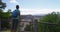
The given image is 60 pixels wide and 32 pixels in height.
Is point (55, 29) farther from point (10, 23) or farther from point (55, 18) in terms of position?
point (10, 23)

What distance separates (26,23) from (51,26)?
170 centimetres

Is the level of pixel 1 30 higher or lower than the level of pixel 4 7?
lower

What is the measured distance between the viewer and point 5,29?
35.7ft

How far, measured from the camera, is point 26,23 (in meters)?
10.6

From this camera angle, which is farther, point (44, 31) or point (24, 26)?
point (24, 26)

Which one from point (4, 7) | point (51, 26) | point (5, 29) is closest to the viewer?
point (51, 26)

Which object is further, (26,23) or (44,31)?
(26,23)

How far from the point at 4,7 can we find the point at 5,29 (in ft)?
43.3

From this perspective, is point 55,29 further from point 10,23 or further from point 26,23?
point 10,23

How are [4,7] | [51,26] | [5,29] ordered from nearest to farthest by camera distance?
[51,26], [5,29], [4,7]

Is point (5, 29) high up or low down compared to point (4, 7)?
down

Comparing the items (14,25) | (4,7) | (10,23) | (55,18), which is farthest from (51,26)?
(4,7)

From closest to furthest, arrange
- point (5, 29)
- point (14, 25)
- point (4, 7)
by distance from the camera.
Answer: point (14, 25)
point (5, 29)
point (4, 7)

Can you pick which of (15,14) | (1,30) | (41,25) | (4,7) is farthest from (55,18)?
(4,7)
